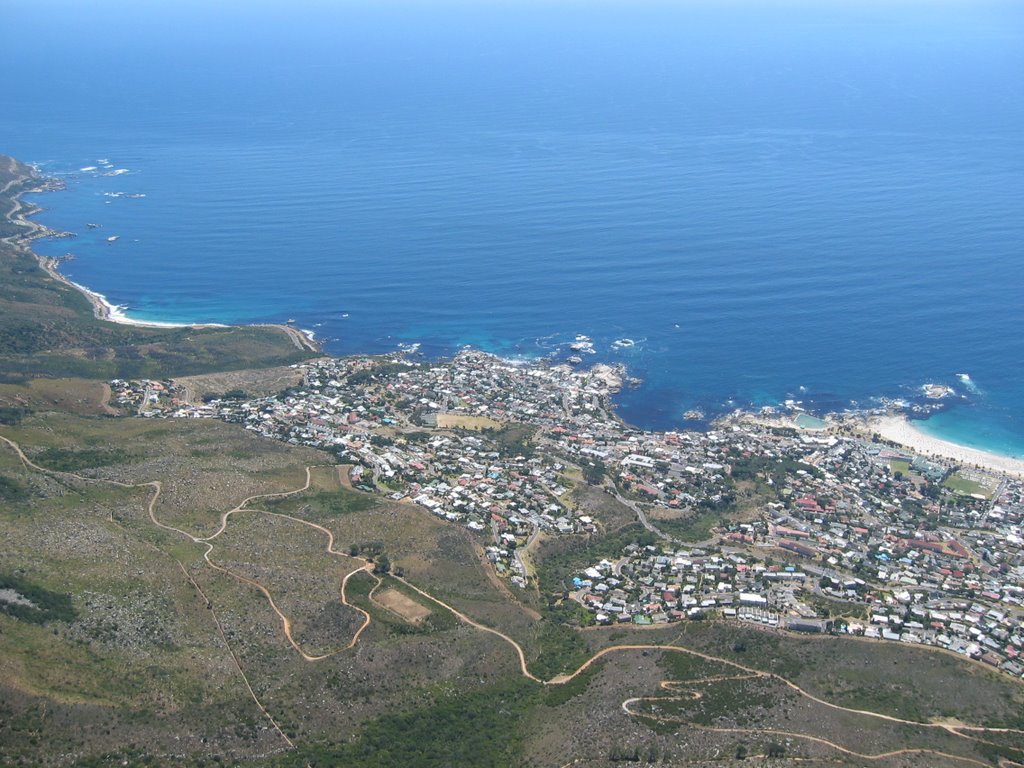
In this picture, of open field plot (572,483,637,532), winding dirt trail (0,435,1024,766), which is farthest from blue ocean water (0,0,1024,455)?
winding dirt trail (0,435,1024,766)

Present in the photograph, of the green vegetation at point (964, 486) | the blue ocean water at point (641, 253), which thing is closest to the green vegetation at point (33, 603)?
the blue ocean water at point (641, 253)

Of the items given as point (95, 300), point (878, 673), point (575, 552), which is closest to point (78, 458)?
point (575, 552)

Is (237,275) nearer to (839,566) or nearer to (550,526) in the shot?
(550,526)

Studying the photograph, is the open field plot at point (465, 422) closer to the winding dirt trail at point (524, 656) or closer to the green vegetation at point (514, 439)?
the green vegetation at point (514, 439)

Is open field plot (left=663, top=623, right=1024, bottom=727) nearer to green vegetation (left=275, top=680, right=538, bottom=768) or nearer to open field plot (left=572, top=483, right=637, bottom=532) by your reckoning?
green vegetation (left=275, top=680, right=538, bottom=768)

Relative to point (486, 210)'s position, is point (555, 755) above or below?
below

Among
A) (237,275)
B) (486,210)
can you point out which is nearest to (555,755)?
(237,275)

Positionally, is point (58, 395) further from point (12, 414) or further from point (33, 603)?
point (33, 603)
